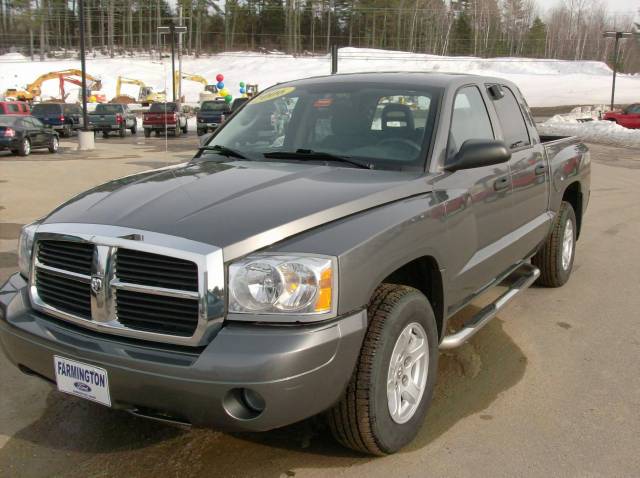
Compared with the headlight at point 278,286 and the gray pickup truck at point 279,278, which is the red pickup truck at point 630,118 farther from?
the headlight at point 278,286

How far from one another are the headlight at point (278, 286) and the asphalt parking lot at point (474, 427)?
88cm

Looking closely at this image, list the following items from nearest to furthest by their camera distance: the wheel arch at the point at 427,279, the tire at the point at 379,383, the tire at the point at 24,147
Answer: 1. the tire at the point at 379,383
2. the wheel arch at the point at 427,279
3. the tire at the point at 24,147

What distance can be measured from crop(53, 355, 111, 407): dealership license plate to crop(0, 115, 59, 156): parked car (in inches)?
766

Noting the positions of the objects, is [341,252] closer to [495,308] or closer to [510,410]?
[510,410]

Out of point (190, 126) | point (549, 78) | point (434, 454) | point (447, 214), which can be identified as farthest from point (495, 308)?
point (549, 78)

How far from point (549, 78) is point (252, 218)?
290 ft

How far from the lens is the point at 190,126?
40.2 metres

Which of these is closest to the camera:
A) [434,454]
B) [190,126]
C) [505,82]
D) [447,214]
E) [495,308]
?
[434,454]

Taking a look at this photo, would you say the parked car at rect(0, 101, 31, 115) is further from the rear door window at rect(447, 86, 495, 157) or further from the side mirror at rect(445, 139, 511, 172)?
the side mirror at rect(445, 139, 511, 172)

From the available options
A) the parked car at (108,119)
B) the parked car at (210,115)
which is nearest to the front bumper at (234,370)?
the parked car at (210,115)

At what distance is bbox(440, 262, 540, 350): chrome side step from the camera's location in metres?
3.58

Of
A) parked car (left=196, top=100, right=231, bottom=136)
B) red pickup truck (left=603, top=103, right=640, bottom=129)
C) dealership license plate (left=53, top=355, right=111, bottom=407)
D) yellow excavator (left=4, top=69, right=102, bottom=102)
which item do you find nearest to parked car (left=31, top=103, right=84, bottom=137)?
parked car (left=196, top=100, right=231, bottom=136)

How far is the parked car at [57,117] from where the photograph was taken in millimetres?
31141

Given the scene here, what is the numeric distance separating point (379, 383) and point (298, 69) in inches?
3749
